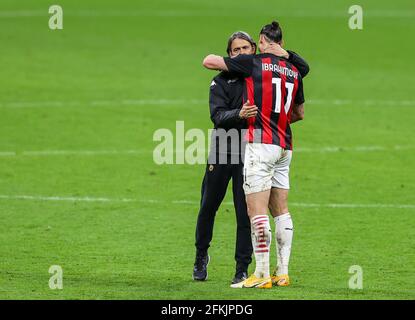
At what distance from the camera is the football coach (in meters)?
10.4

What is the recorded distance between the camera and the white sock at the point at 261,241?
10164mm

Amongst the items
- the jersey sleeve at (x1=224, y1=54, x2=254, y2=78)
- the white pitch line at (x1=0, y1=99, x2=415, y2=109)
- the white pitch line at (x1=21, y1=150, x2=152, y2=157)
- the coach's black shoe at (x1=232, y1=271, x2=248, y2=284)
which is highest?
the white pitch line at (x1=0, y1=99, x2=415, y2=109)

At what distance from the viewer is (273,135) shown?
401 inches

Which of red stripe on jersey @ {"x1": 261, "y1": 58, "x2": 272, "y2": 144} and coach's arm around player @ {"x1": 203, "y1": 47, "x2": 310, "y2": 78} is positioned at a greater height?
coach's arm around player @ {"x1": 203, "y1": 47, "x2": 310, "y2": 78}

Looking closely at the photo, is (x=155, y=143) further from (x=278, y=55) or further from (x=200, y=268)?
(x=278, y=55)

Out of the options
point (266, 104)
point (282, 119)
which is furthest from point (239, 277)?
point (266, 104)

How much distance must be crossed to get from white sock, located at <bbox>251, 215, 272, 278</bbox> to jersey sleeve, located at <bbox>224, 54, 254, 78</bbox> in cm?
138

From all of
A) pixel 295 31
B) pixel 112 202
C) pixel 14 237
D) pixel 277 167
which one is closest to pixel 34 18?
pixel 295 31

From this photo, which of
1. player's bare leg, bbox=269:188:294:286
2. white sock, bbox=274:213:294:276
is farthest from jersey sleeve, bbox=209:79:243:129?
white sock, bbox=274:213:294:276

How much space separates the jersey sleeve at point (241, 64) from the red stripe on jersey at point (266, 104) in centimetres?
14

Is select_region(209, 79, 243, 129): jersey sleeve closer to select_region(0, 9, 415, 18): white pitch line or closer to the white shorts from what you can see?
the white shorts

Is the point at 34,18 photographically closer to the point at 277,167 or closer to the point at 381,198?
the point at 381,198

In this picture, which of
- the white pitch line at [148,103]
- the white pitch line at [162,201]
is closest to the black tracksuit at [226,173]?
the white pitch line at [162,201]

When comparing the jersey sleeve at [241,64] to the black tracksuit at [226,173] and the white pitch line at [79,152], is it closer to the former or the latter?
the black tracksuit at [226,173]
